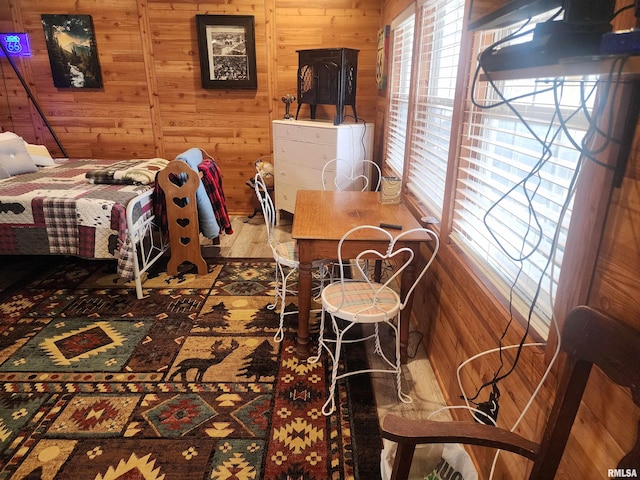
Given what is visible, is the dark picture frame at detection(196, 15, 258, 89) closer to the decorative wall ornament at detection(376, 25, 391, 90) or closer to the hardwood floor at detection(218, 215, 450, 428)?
the decorative wall ornament at detection(376, 25, 391, 90)

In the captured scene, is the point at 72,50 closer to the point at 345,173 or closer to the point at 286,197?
the point at 286,197

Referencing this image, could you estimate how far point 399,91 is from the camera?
3.34 m

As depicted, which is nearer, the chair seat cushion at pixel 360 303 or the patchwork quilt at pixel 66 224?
the chair seat cushion at pixel 360 303

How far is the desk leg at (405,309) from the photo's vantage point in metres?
2.01

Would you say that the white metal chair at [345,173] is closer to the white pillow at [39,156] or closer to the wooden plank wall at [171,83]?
the wooden plank wall at [171,83]

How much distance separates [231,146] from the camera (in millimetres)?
4590

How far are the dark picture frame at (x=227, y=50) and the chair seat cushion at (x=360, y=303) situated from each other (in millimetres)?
3083

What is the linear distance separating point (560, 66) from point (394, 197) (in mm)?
1789

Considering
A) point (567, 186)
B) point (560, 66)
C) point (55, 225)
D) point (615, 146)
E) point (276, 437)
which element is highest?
point (560, 66)

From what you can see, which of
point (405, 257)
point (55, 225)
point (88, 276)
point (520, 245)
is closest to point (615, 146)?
point (520, 245)

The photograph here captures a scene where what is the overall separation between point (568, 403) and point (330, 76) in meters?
3.37

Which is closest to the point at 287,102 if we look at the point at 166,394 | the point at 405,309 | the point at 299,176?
the point at 299,176

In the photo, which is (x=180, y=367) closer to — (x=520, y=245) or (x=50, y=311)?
(x=50, y=311)

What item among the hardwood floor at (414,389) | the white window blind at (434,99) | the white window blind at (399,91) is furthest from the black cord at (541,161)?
the white window blind at (399,91)
